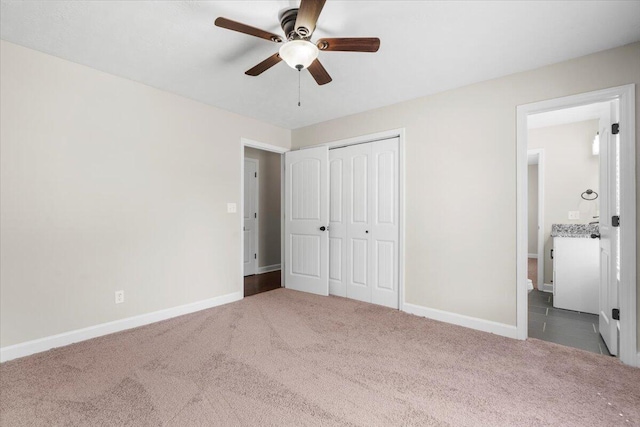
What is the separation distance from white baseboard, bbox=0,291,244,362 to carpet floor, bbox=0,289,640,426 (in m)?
0.11

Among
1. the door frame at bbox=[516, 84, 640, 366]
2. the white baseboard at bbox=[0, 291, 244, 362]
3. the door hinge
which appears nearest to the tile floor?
the door frame at bbox=[516, 84, 640, 366]

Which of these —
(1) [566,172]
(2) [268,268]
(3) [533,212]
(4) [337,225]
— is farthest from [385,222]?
(3) [533,212]

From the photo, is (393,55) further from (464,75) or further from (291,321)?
(291,321)

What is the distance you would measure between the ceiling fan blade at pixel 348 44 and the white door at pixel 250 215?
386 cm

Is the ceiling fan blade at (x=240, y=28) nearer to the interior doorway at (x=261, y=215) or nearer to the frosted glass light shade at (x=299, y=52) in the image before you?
the frosted glass light shade at (x=299, y=52)

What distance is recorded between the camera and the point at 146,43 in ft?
7.54

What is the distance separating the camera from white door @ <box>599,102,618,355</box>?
241cm

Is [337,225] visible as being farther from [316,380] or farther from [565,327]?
[565,327]

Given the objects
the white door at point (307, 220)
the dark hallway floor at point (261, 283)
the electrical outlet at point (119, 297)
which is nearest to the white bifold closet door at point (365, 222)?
the white door at point (307, 220)

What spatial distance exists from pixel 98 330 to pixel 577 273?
521cm

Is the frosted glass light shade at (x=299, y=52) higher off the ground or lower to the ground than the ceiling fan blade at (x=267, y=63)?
lower

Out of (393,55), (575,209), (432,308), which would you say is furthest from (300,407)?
(575,209)

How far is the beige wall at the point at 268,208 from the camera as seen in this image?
18.9ft

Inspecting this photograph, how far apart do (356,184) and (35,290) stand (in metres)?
3.31
